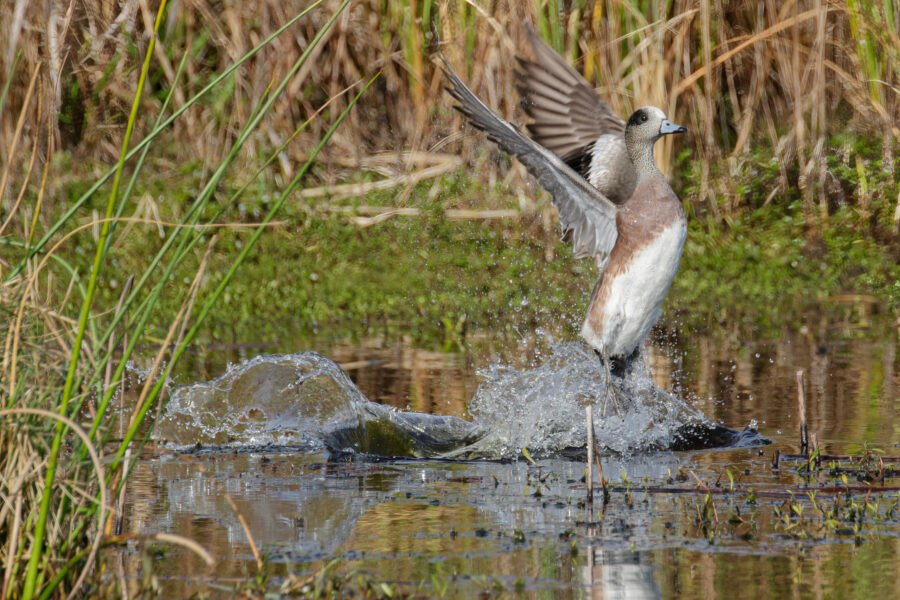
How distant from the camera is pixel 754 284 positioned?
32.3 ft

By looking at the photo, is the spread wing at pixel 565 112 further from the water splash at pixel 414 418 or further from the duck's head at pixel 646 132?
the water splash at pixel 414 418

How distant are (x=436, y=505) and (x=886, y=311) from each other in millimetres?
5288

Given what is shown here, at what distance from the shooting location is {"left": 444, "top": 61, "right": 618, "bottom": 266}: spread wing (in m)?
5.93

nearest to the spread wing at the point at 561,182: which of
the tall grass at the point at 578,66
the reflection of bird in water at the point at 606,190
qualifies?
the reflection of bird in water at the point at 606,190

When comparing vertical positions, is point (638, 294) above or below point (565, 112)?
below

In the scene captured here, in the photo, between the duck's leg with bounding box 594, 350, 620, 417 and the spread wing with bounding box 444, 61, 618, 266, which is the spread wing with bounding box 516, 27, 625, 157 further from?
the duck's leg with bounding box 594, 350, 620, 417

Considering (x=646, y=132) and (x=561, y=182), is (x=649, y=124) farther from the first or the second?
(x=561, y=182)

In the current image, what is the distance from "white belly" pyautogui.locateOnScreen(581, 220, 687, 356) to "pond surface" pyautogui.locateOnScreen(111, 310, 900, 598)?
502 mm

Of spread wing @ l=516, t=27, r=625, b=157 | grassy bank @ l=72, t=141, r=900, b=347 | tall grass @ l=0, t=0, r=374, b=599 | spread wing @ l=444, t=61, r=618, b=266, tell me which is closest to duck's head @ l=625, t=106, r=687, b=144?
spread wing @ l=444, t=61, r=618, b=266

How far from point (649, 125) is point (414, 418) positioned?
1.65 meters

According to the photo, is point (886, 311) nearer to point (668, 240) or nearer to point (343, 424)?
point (668, 240)

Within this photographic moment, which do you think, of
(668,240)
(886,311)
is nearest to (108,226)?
(668,240)

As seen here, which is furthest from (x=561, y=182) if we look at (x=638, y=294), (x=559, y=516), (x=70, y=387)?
(x=70, y=387)

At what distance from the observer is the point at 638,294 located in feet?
20.7
